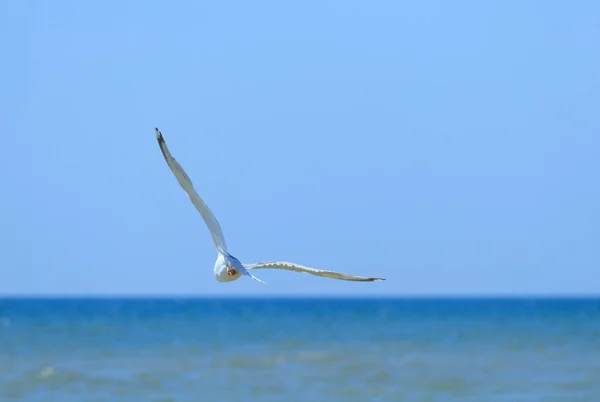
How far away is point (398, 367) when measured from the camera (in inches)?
1121

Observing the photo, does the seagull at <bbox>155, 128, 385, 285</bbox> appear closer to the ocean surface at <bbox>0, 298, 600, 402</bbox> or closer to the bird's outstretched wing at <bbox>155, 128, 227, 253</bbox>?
the bird's outstretched wing at <bbox>155, 128, 227, 253</bbox>

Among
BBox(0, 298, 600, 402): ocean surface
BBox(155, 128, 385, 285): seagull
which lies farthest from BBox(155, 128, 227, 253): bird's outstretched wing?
BBox(0, 298, 600, 402): ocean surface

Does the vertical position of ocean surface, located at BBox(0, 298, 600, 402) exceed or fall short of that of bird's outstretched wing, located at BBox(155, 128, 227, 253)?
it falls short

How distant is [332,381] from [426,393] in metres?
2.61

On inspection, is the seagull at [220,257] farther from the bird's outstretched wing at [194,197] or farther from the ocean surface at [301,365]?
the ocean surface at [301,365]

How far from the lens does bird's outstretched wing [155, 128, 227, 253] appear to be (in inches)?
397

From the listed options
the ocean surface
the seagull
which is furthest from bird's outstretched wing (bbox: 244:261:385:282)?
the ocean surface

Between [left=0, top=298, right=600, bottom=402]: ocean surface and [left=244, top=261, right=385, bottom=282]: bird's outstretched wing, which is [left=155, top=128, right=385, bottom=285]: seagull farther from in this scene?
[left=0, top=298, right=600, bottom=402]: ocean surface

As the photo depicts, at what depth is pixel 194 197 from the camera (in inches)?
420

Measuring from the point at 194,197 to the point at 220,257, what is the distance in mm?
583

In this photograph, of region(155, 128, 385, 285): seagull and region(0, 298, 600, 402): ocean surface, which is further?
region(0, 298, 600, 402): ocean surface

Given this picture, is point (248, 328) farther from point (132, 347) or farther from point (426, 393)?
point (426, 393)

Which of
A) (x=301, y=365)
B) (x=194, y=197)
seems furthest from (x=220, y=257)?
(x=301, y=365)

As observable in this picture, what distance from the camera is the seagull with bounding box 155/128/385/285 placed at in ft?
32.0
